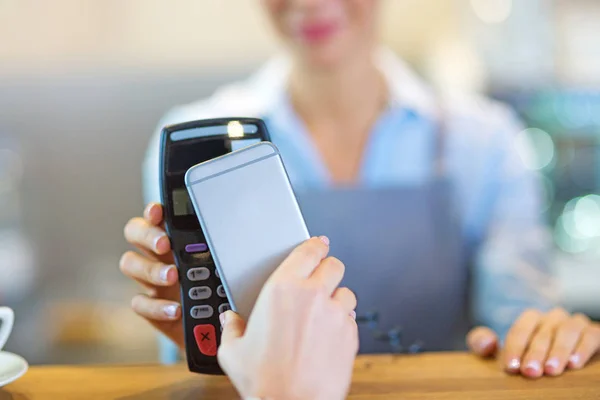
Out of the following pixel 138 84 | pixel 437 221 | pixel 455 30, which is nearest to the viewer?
pixel 437 221

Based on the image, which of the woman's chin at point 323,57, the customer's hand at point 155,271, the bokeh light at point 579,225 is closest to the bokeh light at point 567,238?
the bokeh light at point 579,225

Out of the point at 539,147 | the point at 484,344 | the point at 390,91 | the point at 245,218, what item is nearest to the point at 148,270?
the point at 245,218

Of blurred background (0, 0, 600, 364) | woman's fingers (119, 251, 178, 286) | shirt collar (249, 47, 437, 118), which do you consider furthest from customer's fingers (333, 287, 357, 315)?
blurred background (0, 0, 600, 364)

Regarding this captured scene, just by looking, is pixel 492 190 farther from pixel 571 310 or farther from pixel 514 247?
pixel 571 310

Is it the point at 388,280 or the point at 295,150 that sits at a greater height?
the point at 295,150

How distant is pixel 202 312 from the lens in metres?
0.37

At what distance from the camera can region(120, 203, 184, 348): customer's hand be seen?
0.39 meters

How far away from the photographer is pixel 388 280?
84 centimetres

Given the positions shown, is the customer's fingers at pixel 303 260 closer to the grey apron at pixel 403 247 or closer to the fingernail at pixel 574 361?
the fingernail at pixel 574 361

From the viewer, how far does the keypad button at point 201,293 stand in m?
0.37

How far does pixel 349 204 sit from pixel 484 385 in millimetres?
490

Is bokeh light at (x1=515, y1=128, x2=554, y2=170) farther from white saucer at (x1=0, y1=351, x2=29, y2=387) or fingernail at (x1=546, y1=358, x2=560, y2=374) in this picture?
white saucer at (x1=0, y1=351, x2=29, y2=387)

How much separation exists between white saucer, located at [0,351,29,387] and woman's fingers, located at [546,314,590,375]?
1.04 ft

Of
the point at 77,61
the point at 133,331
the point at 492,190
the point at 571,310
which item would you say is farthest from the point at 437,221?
the point at 77,61
